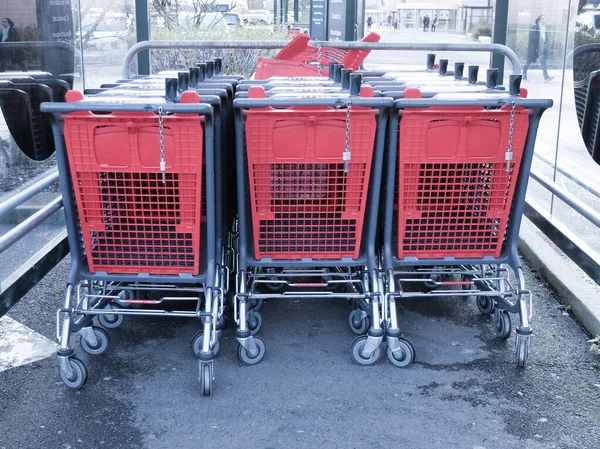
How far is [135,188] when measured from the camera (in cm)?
352

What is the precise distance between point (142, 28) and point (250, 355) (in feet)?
12.5

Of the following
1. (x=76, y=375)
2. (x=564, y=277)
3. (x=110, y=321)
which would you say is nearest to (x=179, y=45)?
(x=110, y=321)

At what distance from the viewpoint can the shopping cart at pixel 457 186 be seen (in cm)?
357

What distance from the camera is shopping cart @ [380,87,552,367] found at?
11.7 ft

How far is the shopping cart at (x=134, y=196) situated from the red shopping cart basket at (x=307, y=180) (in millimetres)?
248

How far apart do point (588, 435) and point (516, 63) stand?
2.78 meters

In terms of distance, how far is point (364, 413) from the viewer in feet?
11.0

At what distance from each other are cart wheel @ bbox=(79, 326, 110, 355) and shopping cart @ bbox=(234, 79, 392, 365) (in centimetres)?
69

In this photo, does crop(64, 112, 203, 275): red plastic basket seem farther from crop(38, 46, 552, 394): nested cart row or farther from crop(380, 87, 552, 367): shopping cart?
crop(380, 87, 552, 367): shopping cart

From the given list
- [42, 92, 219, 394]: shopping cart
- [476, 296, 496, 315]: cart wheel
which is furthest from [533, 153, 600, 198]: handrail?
[42, 92, 219, 394]: shopping cart

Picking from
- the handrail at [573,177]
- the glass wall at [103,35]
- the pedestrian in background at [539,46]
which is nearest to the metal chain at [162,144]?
the glass wall at [103,35]

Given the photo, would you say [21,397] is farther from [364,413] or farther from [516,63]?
[516,63]

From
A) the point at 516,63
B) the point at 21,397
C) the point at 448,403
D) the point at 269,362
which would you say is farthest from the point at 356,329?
the point at 516,63

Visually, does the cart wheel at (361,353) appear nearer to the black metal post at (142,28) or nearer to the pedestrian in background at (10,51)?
the pedestrian in background at (10,51)
